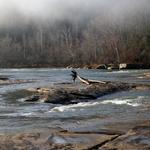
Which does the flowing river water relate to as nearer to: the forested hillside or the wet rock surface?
the wet rock surface

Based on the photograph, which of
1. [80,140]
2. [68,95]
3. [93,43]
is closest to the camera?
[80,140]

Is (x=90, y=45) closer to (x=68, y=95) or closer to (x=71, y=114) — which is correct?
(x=68, y=95)

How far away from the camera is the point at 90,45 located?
560 feet

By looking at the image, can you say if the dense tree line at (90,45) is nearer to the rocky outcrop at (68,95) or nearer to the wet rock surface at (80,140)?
the rocky outcrop at (68,95)

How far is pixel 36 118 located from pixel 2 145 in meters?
7.69

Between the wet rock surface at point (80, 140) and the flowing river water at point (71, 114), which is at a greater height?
the wet rock surface at point (80, 140)

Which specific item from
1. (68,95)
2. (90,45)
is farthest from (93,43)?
(68,95)

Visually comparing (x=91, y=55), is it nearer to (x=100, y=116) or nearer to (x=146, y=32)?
(x=146, y=32)

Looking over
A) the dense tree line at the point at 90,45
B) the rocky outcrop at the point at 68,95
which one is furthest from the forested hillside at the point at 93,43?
the rocky outcrop at the point at 68,95

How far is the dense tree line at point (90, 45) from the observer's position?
487 ft

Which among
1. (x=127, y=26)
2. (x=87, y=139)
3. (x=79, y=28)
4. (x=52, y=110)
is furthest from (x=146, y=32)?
(x=87, y=139)

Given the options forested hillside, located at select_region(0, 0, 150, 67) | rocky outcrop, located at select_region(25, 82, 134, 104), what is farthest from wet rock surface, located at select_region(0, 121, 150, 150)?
forested hillside, located at select_region(0, 0, 150, 67)

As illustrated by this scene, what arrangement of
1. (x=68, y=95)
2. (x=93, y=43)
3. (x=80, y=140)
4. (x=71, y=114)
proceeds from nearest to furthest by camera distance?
(x=80, y=140) → (x=71, y=114) → (x=68, y=95) → (x=93, y=43)

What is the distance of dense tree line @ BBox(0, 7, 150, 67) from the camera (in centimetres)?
14850
